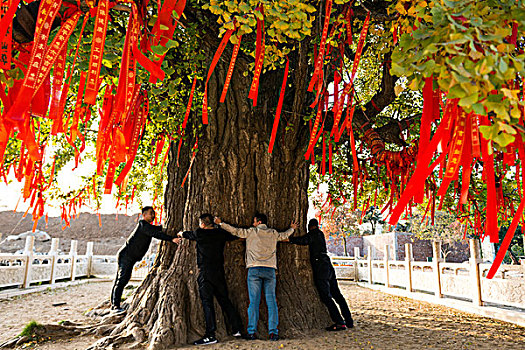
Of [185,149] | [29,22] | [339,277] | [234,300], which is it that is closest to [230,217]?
[234,300]

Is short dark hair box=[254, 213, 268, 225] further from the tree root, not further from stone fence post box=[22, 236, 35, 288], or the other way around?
stone fence post box=[22, 236, 35, 288]

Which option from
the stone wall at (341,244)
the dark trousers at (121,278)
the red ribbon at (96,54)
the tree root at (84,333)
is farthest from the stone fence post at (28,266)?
the stone wall at (341,244)

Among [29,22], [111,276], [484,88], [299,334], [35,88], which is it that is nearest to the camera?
[484,88]

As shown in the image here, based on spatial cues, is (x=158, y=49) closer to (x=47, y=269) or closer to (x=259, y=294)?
(x=259, y=294)

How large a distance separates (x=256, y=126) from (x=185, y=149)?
4.19 ft

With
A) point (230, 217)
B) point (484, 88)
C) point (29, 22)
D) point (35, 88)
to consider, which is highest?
point (29, 22)

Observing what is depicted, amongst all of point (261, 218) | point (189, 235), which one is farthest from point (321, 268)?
point (189, 235)

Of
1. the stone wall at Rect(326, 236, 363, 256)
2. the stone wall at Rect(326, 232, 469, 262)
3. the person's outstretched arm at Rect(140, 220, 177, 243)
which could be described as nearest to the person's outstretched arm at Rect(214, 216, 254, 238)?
the person's outstretched arm at Rect(140, 220, 177, 243)

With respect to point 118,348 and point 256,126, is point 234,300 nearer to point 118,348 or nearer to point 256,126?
point 118,348

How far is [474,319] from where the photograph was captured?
6.34 metres

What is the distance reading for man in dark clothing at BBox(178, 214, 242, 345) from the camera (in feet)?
13.5

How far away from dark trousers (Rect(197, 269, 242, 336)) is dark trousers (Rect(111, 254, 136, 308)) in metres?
1.94

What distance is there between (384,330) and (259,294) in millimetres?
1974

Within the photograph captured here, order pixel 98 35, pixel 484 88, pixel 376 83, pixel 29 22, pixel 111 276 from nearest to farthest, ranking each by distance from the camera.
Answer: pixel 484 88 < pixel 98 35 < pixel 29 22 < pixel 376 83 < pixel 111 276
